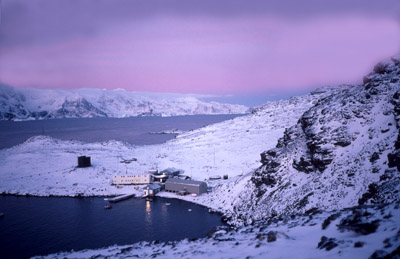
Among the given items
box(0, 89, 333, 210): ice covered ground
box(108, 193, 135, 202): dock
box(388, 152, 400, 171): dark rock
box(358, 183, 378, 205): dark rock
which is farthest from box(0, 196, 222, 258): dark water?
box(388, 152, 400, 171): dark rock

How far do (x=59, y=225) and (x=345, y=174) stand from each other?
46.7 metres

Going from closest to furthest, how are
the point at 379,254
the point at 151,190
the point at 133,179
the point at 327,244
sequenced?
the point at 379,254, the point at 327,244, the point at 151,190, the point at 133,179

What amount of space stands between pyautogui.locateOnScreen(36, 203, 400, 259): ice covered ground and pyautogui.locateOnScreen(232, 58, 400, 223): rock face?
425 inches

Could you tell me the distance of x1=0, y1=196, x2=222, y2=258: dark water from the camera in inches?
1519

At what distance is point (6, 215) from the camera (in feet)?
166

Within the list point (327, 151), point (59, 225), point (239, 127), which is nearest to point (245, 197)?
point (327, 151)

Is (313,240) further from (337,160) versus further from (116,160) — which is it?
(116,160)

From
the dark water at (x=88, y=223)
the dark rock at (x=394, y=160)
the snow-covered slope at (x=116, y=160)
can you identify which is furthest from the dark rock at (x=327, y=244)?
the snow-covered slope at (x=116, y=160)

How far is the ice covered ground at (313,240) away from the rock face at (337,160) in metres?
10.8

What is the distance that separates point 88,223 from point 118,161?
4344 centimetres

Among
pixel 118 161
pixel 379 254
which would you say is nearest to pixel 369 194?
pixel 379 254

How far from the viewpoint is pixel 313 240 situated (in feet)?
48.1

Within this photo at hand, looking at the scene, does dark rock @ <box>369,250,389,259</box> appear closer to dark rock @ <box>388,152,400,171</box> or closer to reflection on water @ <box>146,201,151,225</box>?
dark rock @ <box>388,152,400,171</box>

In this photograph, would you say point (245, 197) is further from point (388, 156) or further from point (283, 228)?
point (283, 228)
